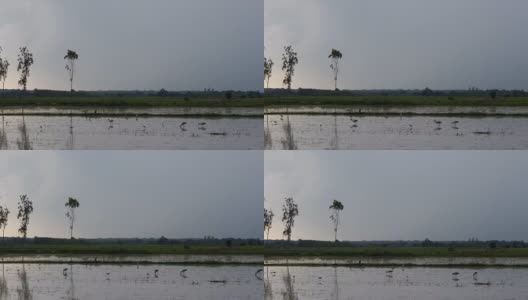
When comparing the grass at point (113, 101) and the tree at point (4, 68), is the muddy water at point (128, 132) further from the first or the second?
the tree at point (4, 68)

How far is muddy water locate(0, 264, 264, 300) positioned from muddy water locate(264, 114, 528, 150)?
98cm

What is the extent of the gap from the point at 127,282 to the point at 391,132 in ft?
7.23

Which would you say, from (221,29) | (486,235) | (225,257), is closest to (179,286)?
(225,257)

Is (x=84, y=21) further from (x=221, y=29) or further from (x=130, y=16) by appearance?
(x=221, y=29)

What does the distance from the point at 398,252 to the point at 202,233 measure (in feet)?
4.70

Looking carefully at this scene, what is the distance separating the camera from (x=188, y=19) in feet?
18.3

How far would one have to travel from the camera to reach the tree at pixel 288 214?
5.47m

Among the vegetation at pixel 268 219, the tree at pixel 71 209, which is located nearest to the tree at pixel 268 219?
the vegetation at pixel 268 219

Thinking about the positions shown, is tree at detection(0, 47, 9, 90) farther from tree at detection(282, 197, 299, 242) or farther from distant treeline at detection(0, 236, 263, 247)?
tree at detection(282, 197, 299, 242)

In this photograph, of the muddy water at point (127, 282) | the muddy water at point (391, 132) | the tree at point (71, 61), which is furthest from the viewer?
the tree at point (71, 61)

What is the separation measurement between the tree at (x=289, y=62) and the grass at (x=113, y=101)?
43 cm

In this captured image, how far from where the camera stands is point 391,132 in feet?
18.0

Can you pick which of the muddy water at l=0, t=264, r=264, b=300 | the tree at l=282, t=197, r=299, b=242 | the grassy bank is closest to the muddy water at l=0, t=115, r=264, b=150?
the tree at l=282, t=197, r=299, b=242

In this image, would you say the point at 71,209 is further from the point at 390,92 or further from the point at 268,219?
the point at 390,92
